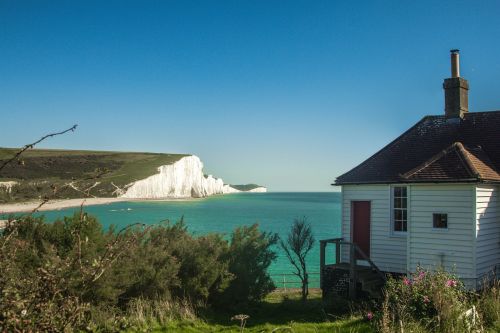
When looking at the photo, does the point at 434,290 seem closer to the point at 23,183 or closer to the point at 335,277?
the point at 335,277

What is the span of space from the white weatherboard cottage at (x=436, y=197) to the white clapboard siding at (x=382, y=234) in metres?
0.04

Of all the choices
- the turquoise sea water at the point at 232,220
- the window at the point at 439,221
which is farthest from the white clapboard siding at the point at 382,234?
the turquoise sea water at the point at 232,220

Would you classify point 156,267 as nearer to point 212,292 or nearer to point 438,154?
point 212,292

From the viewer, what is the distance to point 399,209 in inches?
643

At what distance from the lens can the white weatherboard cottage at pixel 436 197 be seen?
14094 millimetres

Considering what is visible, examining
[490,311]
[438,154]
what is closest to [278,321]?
[490,311]

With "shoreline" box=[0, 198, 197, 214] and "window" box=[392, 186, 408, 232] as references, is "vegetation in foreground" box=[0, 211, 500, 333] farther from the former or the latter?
"window" box=[392, 186, 408, 232]

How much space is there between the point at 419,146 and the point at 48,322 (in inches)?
692

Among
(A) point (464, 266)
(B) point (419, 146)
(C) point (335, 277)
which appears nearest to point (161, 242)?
(C) point (335, 277)

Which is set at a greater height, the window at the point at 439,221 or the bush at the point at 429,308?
the window at the point at 439,221

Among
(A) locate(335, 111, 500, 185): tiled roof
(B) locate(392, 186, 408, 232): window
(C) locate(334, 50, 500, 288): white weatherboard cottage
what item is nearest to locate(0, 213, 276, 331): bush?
(C) locate(334, 50, 500, 288): white weatherboard cottage

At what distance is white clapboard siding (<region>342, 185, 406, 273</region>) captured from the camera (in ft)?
53.1

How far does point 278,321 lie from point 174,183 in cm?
14893

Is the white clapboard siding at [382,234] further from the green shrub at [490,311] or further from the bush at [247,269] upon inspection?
the green shrub at [490,311]
